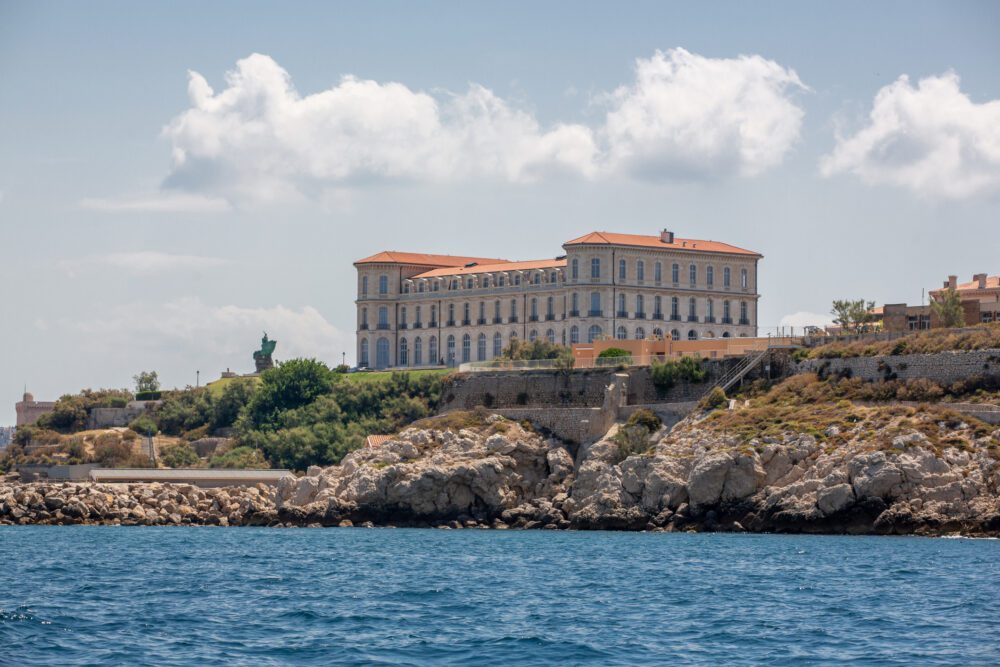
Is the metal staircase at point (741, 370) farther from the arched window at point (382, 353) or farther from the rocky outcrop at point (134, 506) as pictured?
the arched window at point (382, 353)

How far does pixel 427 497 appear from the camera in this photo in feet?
236

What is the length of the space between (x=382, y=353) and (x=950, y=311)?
47.8 metres

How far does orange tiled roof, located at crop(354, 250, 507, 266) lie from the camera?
119562 millimetres

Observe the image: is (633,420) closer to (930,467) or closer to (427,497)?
(427,497)

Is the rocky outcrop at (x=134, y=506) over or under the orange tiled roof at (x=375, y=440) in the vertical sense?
under

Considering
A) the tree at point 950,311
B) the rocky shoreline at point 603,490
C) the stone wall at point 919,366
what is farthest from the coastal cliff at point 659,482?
the tree at point 950,311

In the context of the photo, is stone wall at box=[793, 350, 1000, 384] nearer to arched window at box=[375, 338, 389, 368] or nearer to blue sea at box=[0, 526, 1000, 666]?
blue sea at box=[0, 526, 1000, 666]

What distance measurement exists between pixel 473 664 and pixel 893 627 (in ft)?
30.1

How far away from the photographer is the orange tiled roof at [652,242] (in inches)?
4156

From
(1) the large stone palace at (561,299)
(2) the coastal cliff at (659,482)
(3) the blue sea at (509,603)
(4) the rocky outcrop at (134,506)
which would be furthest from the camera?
(1) the large stone palace at (561,299)

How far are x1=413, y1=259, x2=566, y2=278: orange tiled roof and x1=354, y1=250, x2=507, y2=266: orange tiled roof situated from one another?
1.14 m

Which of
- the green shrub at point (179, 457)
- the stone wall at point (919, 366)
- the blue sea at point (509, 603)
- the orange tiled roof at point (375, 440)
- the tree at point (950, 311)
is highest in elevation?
the tree at point (950, 311)

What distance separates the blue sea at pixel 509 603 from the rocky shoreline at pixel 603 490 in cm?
309

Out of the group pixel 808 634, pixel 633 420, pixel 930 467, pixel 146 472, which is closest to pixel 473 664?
→ pixel 808 634
